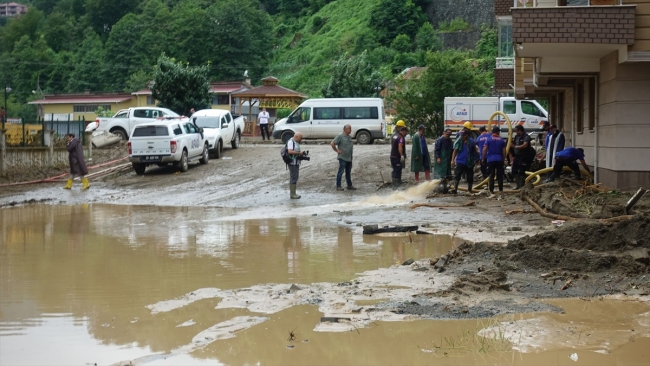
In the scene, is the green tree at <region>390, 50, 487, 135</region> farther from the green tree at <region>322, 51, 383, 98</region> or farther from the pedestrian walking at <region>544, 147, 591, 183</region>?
the pedestrian walking at <region>544, 147, 591, 183</region>

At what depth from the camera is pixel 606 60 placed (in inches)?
707

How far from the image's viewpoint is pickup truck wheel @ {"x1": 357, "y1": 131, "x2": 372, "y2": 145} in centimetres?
3525

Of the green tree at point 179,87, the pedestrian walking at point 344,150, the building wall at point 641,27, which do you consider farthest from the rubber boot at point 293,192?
the green tree at point 179,87

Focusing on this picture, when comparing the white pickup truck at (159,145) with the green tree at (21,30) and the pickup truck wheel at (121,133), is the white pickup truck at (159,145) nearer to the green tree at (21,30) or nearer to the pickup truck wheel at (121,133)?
the pickup truck wheel at (121,133)

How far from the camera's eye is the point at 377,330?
7.79m

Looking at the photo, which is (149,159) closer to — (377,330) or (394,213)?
(394,213)

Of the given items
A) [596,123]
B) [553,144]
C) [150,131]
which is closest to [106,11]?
[150,131]

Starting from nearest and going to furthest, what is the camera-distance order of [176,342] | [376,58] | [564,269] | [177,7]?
[176,342], [564,269], [376,58], [177,7]

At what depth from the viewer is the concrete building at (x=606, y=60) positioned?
1583cm

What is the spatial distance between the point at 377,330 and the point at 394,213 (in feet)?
32.2

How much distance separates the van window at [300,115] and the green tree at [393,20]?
5584 centimetres

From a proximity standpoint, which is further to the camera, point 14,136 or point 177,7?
point 177,7

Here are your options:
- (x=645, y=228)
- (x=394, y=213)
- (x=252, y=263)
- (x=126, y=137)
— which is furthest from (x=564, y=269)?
(x=126, y=137)

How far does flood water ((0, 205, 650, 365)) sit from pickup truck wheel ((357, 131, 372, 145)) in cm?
1805
